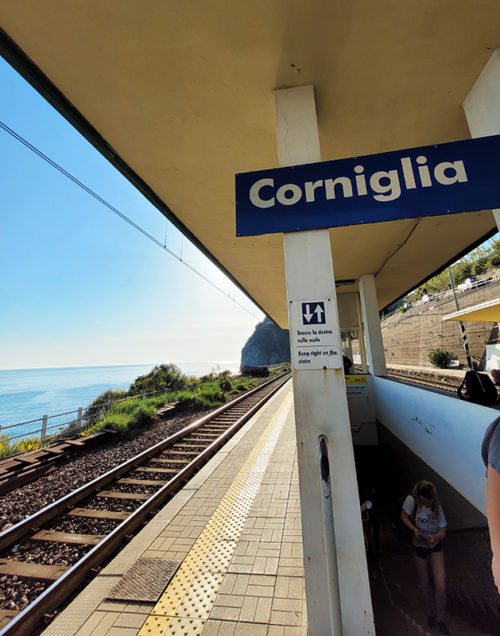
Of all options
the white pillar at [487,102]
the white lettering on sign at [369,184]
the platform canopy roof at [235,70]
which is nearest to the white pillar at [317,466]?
the white lettering on sign at [369,184]

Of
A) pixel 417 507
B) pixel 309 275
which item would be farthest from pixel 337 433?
pixel 417 507

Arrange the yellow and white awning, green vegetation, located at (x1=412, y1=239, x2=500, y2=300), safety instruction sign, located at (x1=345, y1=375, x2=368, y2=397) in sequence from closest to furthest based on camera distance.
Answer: the yellow and white awning
safety instruction sign, located at (x1=345, y1=375, x2=368, y2=397)
green vegetation, located at (x1=412, y1=239, x2=500, y2=300)

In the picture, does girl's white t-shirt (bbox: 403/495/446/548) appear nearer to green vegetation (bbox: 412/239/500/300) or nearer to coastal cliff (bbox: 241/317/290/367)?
green vegetation (bbox: 412/239/500/300)

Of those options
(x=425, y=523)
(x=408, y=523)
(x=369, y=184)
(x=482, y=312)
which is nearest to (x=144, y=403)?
(x=408, y=523)

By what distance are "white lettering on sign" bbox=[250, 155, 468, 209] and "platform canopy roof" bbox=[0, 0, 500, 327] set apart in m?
0.93

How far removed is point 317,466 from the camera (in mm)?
1837

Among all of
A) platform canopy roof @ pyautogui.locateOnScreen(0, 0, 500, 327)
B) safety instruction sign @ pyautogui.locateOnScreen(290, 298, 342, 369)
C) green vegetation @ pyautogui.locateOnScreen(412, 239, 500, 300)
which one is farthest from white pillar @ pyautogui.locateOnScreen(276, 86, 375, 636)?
green vegetation @ pyautogui.locateOnScreen(412, 239, 500, 300)

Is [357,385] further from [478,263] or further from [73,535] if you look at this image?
[478,263]

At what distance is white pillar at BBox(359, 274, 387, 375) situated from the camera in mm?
7184

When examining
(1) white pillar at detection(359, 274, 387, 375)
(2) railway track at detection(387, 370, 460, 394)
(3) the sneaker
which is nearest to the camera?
(3) the sneaker

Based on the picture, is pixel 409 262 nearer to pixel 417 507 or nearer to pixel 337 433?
pixel 417 507

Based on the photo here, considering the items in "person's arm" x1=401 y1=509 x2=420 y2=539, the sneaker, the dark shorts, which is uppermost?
"person's arm" x1=401 y1=509 x2=420 y2=539

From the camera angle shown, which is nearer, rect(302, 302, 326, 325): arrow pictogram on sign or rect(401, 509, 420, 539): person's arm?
rect(302, 302, 326, 325): arrow pictogram on sign

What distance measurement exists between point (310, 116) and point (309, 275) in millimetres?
1420
